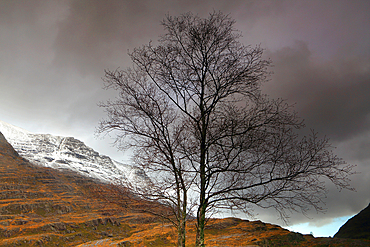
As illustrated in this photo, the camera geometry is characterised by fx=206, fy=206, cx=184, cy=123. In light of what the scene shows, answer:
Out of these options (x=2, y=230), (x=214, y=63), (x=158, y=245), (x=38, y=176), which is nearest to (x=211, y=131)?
(x=214, y=63)

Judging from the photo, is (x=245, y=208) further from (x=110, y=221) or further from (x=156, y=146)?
(x=110, y=221)

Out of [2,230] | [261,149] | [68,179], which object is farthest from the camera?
[68,179]

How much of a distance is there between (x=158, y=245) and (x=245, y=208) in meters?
77.9

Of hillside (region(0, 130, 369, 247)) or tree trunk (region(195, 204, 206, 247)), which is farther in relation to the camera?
hillside (region(0, 130, 369, 247))

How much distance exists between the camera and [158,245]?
7225 centimetres

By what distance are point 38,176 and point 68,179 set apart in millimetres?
27585

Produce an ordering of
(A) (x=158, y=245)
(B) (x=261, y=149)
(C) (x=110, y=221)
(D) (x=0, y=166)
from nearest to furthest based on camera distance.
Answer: (B) (x=261, y=149), (A) (x=158, y=245), (C) (x=110, y=221), (D) (x=0, y=166)

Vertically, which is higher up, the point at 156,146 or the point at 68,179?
the point at 68,179

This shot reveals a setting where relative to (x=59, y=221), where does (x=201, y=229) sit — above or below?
above

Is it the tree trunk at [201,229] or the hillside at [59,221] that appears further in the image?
the hillside at [59,221]

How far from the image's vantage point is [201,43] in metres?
6.98

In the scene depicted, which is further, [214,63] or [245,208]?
[214,63]

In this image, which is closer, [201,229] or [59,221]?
[201,229]

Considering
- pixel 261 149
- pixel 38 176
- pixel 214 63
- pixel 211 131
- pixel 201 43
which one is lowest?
pixel 261 149
